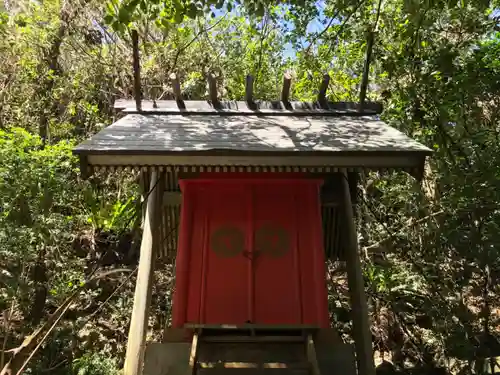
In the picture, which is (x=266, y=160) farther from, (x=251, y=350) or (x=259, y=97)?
(x=259, y=97)

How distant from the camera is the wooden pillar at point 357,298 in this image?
4.74 meters

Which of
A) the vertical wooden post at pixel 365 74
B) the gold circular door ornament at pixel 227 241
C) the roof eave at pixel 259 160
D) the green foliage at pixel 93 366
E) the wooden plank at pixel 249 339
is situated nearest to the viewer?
the roof eave at pixel 259 160

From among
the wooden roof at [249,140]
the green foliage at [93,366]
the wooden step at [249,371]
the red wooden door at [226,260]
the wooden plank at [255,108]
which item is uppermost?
the wooden plank at [255,108]

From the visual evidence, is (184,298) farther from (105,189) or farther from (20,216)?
(105,189)

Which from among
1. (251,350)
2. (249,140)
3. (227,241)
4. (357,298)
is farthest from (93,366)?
(249,140)

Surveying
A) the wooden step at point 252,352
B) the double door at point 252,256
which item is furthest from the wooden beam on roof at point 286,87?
the wooden step at point 252,352

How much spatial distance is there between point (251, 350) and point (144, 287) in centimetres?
139

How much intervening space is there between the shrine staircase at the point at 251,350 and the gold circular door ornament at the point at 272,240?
2.63 ft

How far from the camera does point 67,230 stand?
8.52 m

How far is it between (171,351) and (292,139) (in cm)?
253

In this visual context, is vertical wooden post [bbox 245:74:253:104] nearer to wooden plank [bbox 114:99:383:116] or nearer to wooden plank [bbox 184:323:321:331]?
wooden plank [bbox 114:99:383:116]

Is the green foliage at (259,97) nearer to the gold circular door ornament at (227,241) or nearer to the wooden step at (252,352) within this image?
the gold circular door ornament at (227,241)

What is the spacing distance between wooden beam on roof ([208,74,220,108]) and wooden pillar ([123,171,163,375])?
1.26 m

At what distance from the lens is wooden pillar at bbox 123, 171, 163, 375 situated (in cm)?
446
